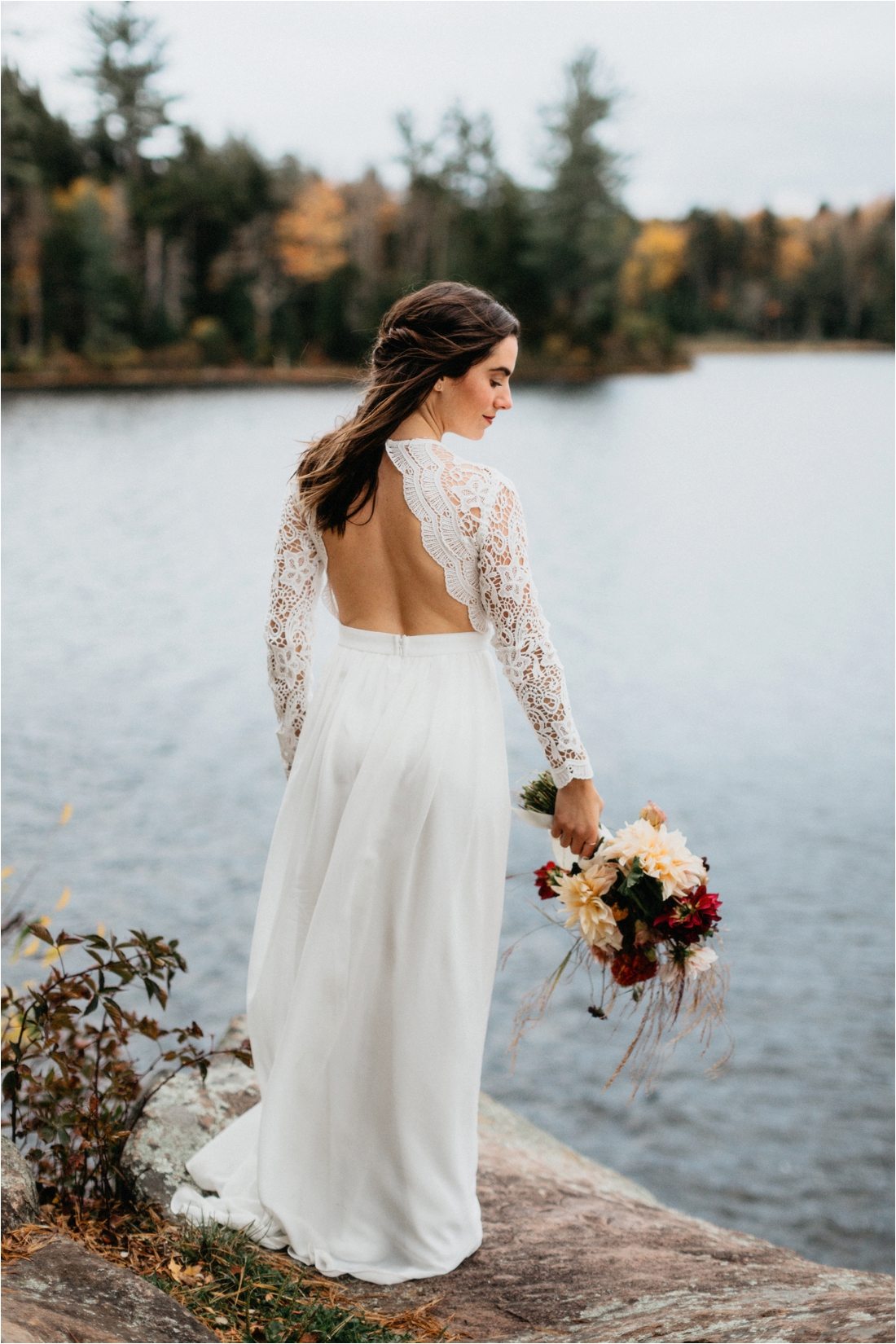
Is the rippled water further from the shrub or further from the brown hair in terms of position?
the shrub

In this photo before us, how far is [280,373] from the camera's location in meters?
34.5

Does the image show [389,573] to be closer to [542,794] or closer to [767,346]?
[542,794]

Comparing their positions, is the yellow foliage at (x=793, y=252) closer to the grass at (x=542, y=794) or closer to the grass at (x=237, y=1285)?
the grass at (x=542, y=794)

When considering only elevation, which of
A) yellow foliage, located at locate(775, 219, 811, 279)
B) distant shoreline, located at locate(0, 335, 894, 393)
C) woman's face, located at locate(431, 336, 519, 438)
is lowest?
woman's face, located at locate(431, 336, 519, 438)

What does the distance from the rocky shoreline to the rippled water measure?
2.10 meters

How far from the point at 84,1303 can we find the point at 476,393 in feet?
5.88

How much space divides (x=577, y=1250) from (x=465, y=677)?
4.52 feet

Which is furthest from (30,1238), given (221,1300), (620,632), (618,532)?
(618,532)

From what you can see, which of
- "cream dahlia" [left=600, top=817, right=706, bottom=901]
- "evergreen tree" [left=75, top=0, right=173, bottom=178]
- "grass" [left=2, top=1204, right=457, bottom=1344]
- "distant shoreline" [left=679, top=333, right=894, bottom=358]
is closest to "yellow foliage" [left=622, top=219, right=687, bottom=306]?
"distant shoreline" [left=679, top=333, right=894, bottom=358]

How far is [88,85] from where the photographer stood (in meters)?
27.6

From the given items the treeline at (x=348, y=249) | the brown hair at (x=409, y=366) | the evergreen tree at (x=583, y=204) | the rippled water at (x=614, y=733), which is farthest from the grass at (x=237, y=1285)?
the evergreen tree at (x=583, y=204)

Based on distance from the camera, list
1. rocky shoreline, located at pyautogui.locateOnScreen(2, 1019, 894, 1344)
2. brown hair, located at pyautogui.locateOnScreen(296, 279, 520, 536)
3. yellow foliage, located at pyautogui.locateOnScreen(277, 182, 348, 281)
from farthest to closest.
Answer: yellow foliage, located at pyautogui.locateOnScreen(277, 182, 348, 281)
brown hair, located at pyautogui.locateOnScreen(296, 279, 520, 536)
rocky shoreline, located at pyautogui.locateOnScreen(2, 1019, 894, 1344)

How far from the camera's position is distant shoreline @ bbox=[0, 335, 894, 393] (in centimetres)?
2936

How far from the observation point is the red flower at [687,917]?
2.22 meters
